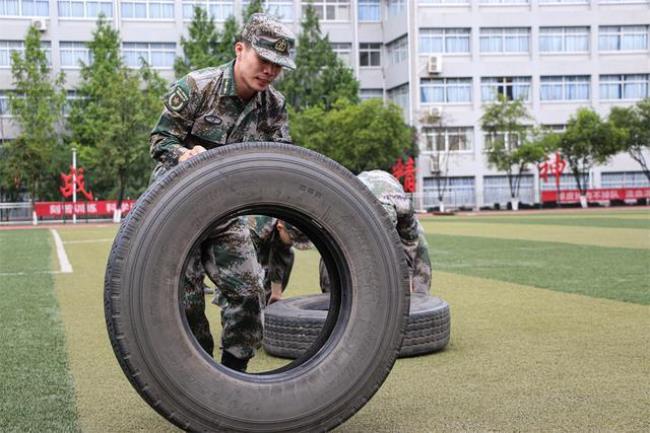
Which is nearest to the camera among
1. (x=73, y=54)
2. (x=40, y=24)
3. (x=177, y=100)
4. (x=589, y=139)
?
(x=177, y=100)

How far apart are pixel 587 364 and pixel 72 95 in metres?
57.8

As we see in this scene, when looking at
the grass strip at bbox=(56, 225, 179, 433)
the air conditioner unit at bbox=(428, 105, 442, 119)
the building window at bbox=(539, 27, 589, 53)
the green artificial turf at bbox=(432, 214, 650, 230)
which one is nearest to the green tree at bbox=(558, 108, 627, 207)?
the air conditioner unit at bbox=(428, 105, 442, 119)

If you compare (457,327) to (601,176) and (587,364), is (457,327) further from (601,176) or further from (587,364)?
(601,176)

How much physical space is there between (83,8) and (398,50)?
21.5m

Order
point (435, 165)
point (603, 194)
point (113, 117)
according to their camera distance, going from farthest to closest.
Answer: point (435, 165) < point (603, 194) < point (113, 117)

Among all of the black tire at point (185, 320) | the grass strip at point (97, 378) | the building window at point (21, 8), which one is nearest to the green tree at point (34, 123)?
the building window at point (21, 8)

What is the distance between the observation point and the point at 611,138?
5062cm

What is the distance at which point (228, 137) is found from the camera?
173 inches

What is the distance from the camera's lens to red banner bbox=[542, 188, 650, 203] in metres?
53.6

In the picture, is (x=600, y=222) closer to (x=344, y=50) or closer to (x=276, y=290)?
(x=276, y=290)

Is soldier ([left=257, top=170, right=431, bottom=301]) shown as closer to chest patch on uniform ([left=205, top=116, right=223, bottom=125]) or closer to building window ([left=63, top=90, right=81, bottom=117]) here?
chest patch on uniform ([left=205, top=116, right=223, bottom=125])

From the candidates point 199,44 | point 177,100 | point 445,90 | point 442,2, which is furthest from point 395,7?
point 177,100

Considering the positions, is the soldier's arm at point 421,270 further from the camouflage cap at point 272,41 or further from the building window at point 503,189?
the building window at point 503,189

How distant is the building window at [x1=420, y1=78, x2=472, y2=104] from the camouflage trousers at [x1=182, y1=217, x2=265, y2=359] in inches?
2161
